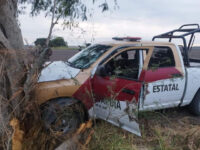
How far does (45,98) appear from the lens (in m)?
3.40

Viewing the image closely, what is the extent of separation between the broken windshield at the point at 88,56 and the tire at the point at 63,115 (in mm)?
746

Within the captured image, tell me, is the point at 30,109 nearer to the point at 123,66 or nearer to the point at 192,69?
the point at 123,66

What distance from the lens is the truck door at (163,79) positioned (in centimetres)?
406

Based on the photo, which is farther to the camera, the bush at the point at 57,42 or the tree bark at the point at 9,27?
the bush at the point at 57,42

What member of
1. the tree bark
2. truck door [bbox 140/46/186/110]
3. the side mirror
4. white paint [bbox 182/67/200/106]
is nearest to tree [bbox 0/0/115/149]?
the tree bark

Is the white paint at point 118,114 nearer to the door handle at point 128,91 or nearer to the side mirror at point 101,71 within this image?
the door handle at point 128,91

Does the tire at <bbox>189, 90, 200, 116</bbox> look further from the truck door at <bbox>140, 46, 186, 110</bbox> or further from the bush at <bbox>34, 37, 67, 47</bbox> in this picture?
the bush at <bbox>34, 37, 67, 47</bbox>

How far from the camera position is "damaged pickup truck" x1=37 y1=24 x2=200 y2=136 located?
136 inches

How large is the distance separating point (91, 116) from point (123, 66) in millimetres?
1276

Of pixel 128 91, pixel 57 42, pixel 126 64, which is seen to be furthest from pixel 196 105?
pixel 57 42

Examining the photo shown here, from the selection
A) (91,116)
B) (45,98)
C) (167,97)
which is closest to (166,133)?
(167,97)

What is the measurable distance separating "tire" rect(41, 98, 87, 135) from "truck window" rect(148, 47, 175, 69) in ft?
5.35

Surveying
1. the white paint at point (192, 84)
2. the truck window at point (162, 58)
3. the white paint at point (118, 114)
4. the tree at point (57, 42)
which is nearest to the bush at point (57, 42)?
the tree at point (57, 42)

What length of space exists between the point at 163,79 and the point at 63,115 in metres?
1.98
